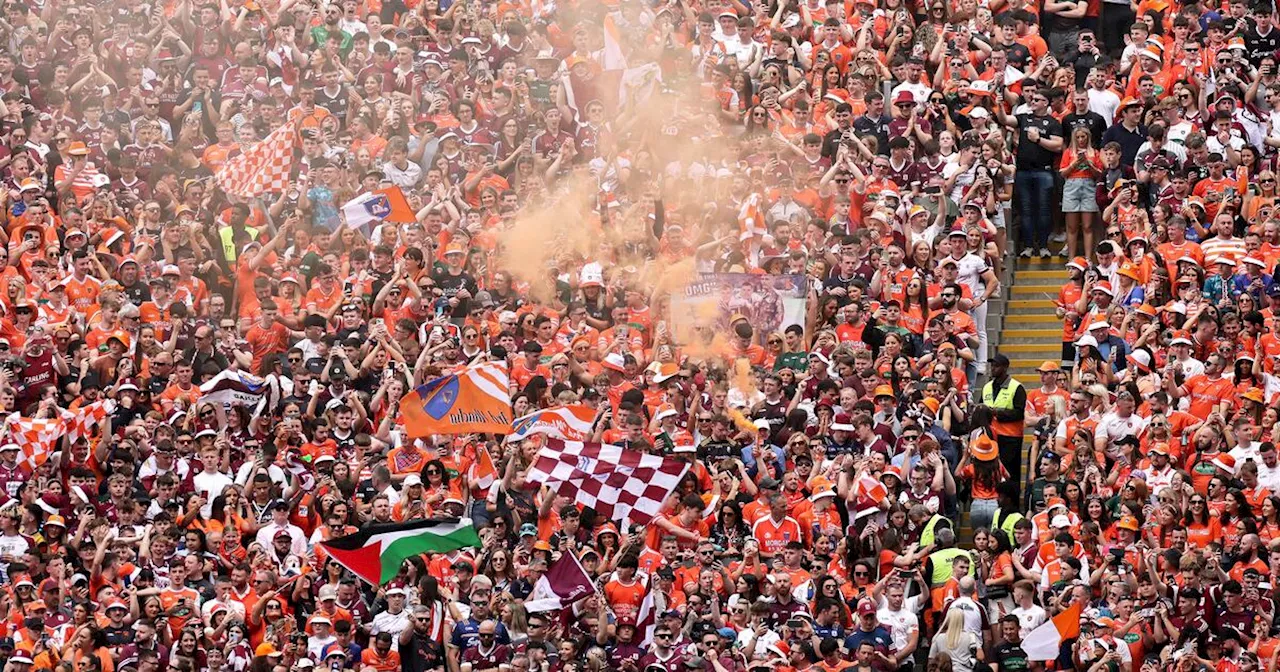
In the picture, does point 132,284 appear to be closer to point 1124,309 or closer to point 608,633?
point 608,633

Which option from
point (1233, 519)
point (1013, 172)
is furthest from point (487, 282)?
point (1233, 519)

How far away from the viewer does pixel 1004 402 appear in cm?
3091

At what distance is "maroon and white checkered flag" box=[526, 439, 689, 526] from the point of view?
96.0 ft

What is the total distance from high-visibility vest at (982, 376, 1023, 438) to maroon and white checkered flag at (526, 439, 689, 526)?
3.35 meters

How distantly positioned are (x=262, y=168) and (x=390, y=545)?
715 cm

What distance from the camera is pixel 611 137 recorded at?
3478 cm

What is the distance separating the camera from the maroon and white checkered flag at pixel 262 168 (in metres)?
33.9

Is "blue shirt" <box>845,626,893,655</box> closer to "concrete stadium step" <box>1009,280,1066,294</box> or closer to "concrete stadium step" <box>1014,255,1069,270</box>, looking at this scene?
"concrete stadium step" <box>1009,280,1066,294</box>

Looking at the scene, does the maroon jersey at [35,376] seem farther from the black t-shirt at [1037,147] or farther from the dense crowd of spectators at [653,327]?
the black t-shirt at [1037,147]

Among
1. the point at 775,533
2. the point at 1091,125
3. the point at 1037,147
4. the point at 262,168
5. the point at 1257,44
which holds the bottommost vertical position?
the point at 775,533

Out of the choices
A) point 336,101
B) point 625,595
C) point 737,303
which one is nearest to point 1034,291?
point 737,303

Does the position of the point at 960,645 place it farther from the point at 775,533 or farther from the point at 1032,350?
the point at 1032,350

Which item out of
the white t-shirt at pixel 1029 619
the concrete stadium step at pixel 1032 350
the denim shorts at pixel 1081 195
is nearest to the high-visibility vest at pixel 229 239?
the concrete stadium step at pixel 1032 350

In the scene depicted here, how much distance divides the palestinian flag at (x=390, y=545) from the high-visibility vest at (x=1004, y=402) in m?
5.54
